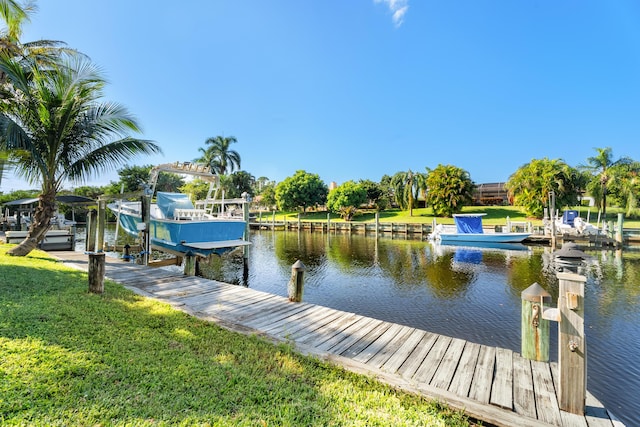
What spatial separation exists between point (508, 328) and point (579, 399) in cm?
484

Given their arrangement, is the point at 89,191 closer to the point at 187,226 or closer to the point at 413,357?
the point at 187,226

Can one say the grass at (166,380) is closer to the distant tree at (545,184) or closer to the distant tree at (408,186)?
the distant tree at (545,184)

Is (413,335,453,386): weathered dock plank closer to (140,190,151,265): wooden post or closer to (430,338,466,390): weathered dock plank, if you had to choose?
(430,338,466,390): weathered dock plank

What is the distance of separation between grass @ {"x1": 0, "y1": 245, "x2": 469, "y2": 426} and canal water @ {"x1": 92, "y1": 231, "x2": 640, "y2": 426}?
2.54 meters

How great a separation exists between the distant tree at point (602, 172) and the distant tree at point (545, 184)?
1532 millimetres

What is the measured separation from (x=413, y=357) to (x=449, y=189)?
37.6 metres

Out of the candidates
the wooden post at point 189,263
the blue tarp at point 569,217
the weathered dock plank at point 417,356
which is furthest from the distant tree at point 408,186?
the weathered dock plank at point 417,356

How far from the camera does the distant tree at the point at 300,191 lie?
4894 cm

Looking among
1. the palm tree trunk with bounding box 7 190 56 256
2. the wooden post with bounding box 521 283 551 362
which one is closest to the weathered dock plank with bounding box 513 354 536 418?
the wooden post with bounding box 521 283 551 362

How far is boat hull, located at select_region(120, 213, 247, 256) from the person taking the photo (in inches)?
387

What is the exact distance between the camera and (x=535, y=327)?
396 centimetres

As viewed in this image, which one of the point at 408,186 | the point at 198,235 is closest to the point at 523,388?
the point at 198,235

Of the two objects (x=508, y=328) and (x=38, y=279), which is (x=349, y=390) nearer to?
(x=508, y=328)

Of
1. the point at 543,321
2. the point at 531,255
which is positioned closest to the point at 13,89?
the point at 543,321
